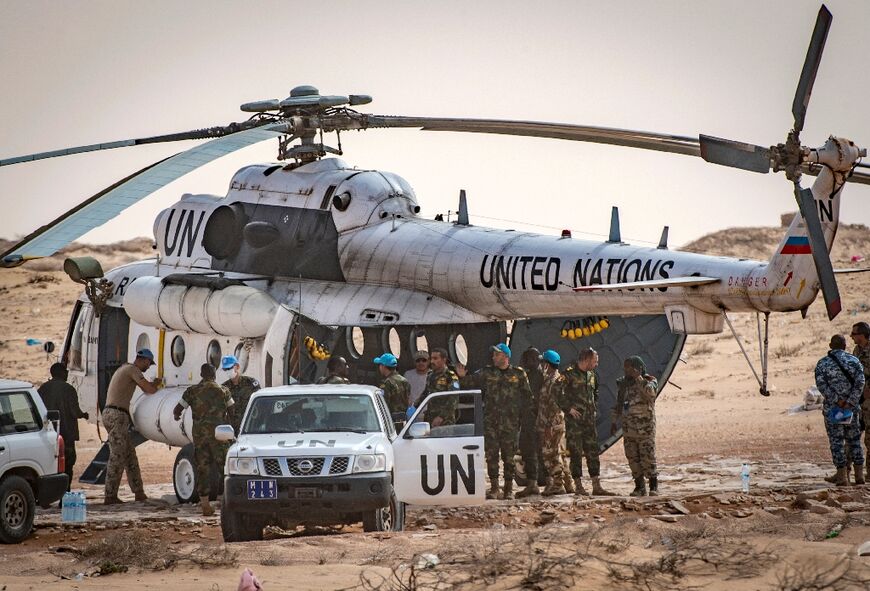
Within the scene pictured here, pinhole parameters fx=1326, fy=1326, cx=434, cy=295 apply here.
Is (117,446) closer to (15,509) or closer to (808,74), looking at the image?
(15,509)

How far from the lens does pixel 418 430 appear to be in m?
13.2

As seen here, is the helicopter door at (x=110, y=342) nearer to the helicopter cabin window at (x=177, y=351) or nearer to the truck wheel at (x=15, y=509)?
the helicopter cabin window at (x=177, y=351)

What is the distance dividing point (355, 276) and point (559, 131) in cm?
363

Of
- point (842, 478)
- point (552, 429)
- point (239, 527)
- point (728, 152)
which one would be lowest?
point (842, 478)

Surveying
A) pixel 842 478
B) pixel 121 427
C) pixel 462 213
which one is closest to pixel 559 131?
pixel 462 213

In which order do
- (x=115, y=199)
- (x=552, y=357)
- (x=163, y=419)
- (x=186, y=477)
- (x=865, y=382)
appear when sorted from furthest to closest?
(x=163, y=419) < (x=186, y=477) < (x=552, y=357) < (x=865, y=382) < (x=115, y=199)

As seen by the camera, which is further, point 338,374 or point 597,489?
point 597,489

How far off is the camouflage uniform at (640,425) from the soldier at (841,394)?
1963 mm

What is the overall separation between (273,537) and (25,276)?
41.1 meters

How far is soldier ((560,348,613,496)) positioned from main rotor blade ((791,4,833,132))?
4.17m

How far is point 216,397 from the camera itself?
15266 mm

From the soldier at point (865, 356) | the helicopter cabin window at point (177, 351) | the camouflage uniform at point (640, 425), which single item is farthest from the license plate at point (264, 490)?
the soldier at point (865, 356)

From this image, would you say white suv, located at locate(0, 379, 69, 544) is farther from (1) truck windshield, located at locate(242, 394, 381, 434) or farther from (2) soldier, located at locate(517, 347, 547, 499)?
(2) soldier, located at locate(517, 347, 547, 499)

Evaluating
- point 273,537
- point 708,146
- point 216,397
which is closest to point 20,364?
point 216,397
